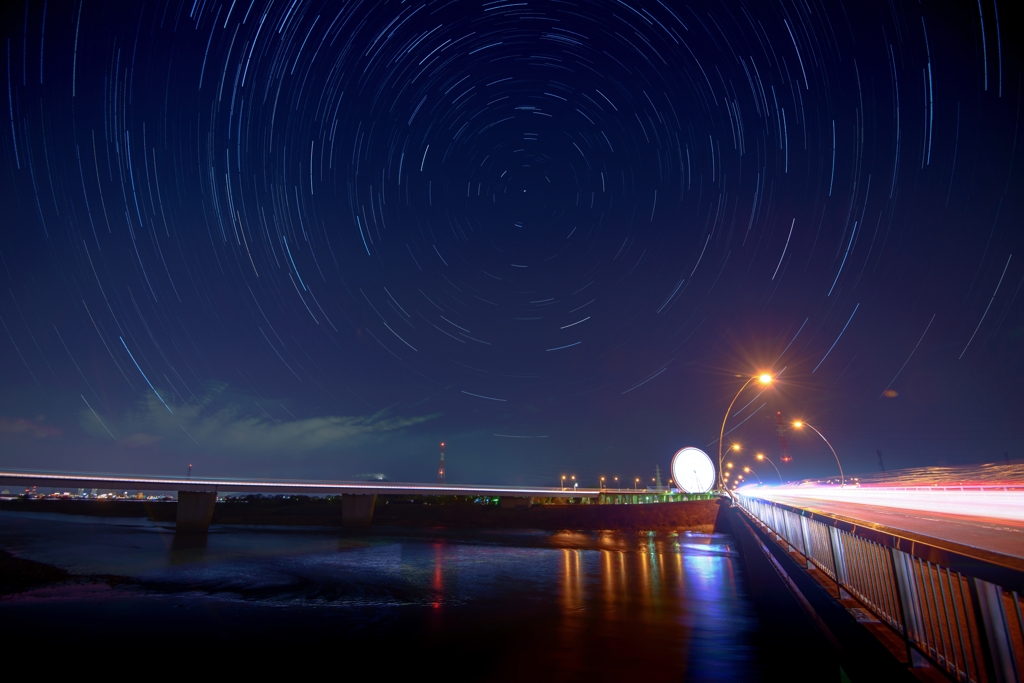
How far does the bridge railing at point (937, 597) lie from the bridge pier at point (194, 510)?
89443 millimetres

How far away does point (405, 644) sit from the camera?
42.7ft

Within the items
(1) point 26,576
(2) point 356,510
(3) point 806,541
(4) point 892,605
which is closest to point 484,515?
(2) point 356,510

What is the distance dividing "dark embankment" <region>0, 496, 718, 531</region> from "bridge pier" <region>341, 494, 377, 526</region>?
622 cm

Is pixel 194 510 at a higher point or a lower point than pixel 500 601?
lower

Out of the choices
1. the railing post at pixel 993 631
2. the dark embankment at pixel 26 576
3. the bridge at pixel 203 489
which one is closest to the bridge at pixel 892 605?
the railing post at pixel 993 631

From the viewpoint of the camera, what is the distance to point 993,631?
143 inches

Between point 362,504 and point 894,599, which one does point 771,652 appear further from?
point 362,504

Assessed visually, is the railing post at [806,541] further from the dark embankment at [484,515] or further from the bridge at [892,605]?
the dark embankment at [484,515]

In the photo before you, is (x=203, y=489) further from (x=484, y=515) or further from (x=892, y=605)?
(x=892, y=605)

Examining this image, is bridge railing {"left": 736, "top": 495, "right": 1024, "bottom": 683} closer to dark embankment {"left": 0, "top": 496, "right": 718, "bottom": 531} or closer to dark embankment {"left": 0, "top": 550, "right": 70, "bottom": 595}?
dark embankment {"left": 0, "top": 550, "right": 70, "bottom": 595}

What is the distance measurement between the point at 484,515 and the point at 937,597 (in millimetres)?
93519

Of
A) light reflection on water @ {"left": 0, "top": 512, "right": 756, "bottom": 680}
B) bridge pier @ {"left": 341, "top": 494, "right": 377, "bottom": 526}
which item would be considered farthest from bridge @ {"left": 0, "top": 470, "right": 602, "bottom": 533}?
light reflection on water @ {"left": 0, "top": 512, "right": 756, "bottom": 680}

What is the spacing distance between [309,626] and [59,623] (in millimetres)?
9629

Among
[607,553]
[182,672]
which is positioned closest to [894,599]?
[182,672]
